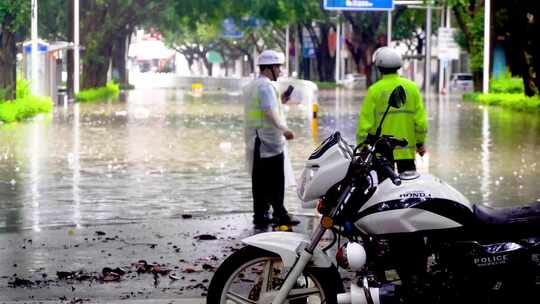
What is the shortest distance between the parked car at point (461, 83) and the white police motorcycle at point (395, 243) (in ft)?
217

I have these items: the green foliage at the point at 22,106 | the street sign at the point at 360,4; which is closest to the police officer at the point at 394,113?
the green foliage at the point at 22,106

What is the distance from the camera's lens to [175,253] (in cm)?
1088

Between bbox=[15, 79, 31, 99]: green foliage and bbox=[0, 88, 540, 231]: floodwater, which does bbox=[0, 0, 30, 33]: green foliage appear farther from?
bbox=[0, 88, 540, 231]: floodwater

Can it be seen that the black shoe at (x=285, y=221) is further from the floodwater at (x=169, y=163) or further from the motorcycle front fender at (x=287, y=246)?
the motorcycle front fender at (x=287, y=246)

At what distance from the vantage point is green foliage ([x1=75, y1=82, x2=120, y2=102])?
4880 cm

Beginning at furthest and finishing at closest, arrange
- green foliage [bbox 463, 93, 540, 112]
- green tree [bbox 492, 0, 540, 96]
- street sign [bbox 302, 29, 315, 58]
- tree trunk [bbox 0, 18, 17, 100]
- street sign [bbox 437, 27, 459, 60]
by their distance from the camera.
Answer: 1. street sign [bbox 302, 29, 315, 58]
2. street sign [bbox 437, 27, 459, 60]
3. green tree [bbox 492, 0, 540, 96]
4. green foliage [bbox 463, 93, 540, 112]
5. tree trunk [bbox 0, 18, 17, 100]

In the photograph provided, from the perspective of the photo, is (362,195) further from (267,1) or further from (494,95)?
(267,1)

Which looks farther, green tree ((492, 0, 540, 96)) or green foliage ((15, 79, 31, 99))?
green tree ((492, 0, 540, 96))

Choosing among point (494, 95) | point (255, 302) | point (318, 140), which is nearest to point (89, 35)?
point (494, 95)

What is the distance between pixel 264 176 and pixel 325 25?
234ft

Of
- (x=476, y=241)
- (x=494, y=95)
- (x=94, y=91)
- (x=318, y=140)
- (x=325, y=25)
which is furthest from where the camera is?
(x=325, y=25)

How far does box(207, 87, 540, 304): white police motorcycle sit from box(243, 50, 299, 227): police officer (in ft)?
17.0

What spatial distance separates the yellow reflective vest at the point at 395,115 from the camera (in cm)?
1013

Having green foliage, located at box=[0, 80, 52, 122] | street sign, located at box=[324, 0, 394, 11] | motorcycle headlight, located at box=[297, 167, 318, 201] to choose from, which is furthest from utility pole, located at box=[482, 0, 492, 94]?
motorcycle headlight, located at box=[297, 167, 318, 201]
